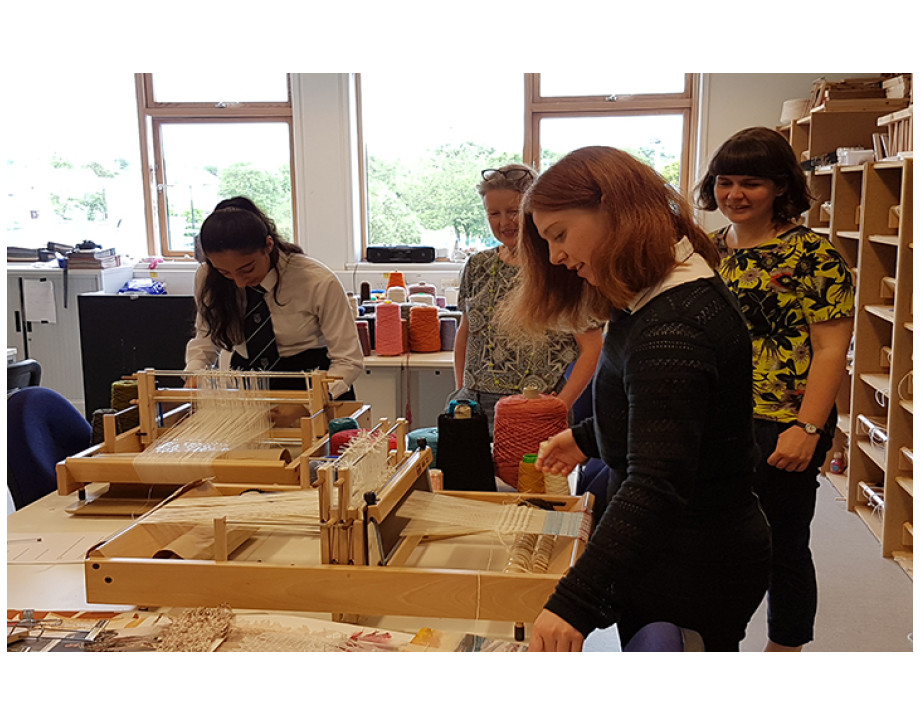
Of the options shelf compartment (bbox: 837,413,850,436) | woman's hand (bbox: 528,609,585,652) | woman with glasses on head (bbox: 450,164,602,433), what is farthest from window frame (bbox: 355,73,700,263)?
woman's hand (bbox: 528,609,585,652)

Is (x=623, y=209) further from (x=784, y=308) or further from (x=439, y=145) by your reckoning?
(x=439, y=145)

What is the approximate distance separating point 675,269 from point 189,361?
164 centimetres

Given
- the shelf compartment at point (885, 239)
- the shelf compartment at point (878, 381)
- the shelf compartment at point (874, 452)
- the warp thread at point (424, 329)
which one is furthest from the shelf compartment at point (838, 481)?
the warp thread at point (424, 329)

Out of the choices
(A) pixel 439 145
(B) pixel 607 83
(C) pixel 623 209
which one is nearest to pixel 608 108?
(B) pixel 607 83

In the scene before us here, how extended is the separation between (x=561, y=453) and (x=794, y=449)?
26.7 inches

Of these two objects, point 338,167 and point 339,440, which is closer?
point 339,440

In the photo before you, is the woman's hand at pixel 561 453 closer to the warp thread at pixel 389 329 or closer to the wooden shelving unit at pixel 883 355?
the wooden shelving unit at pixel 883 355

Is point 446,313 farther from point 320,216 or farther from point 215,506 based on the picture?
point 215,506

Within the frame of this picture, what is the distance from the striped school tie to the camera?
7.70 ft

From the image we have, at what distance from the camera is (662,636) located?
1.11m

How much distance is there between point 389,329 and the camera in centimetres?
381

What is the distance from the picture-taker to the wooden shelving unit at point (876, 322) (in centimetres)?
314

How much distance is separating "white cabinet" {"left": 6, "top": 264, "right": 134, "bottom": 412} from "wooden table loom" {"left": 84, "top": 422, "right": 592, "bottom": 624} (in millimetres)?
4387

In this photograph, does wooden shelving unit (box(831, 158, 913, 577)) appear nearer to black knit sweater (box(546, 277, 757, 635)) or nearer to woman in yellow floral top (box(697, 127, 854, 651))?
woman in yellow floral top (box(697, 127, 854, 651))
